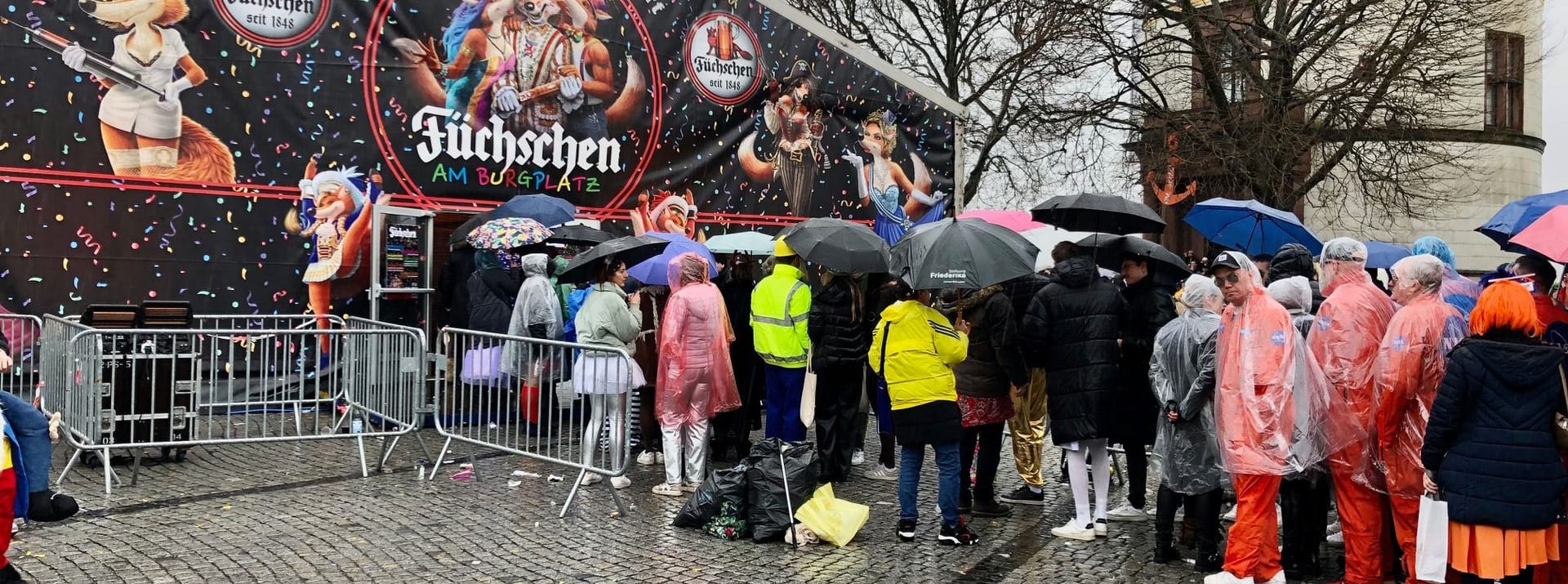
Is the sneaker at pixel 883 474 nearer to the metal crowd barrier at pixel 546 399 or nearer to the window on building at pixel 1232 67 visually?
the metal crowd barrier at pixel 546 399

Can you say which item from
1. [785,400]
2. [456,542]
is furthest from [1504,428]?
[456,542]

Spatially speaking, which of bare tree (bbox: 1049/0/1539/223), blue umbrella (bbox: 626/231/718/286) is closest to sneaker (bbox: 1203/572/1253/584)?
blue umbrella (bbox: 626/231/718/286)

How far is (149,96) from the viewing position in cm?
1128

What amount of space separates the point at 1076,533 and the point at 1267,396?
1961mm

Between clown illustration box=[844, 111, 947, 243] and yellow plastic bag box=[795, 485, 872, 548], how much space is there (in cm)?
919

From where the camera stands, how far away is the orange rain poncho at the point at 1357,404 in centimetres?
625

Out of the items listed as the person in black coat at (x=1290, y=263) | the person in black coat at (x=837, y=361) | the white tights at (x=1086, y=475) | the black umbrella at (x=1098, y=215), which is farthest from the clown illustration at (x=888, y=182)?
the white tights at (x=1086, y=475)

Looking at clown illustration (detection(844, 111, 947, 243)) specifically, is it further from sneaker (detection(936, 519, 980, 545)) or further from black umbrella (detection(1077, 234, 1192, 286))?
sneaker (detection(936, 519, 980, 545))

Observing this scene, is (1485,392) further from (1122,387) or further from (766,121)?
(766,121)

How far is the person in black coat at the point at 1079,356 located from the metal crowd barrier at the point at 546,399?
2673 millimetres

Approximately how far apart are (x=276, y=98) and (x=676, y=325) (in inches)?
230

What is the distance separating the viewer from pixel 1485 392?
5332 mm

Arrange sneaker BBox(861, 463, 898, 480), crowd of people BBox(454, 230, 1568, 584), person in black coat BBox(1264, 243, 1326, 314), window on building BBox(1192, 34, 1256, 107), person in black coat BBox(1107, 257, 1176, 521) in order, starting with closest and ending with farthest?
crowd of people BBox(454, 230, 1568, 584) < person in black coat BBox(1264, 243, 1326, 314) < person in black coat BBox(1107, 257, 1176, 521) < sneaker BBox(861, 463, 898, 480) < window on building BBox(1192, 34, 1256, 107)

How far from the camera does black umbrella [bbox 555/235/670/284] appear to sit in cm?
878
